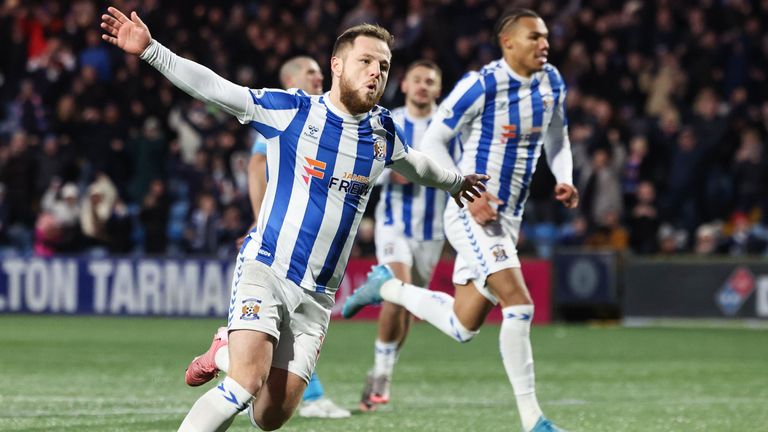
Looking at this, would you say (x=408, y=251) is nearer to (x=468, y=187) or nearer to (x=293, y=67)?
(x=293, y=67)

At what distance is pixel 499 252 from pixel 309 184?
2082 millimetres

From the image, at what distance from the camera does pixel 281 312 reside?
5.69 metres

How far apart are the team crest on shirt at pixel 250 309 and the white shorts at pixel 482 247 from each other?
7.57ft

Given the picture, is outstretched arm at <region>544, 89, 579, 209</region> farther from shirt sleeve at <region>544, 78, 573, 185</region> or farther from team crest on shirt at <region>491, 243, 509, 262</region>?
team crest on shirt at <region>491, 243, 509, 262</region>

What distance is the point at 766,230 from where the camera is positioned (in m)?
18.5

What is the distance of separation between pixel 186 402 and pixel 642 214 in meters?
11.1

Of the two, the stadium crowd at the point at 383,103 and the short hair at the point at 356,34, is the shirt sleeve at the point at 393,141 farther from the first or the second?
the stadium crowd at the point at 383,103

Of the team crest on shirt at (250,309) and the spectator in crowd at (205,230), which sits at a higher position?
the team crest on shirt at (250,309)

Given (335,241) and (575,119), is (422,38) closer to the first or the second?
(575,119)

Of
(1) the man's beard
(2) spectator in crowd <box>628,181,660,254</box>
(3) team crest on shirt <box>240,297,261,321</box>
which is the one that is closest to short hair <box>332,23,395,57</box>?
(1) the man's beard

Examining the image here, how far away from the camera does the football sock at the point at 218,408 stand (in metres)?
5.18

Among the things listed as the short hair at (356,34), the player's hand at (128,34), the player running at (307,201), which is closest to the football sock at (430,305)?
the player running at (307,201)

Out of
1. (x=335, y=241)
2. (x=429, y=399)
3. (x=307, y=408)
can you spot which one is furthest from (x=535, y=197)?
(x=335, y=241)

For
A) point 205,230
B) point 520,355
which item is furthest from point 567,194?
point 205,230
